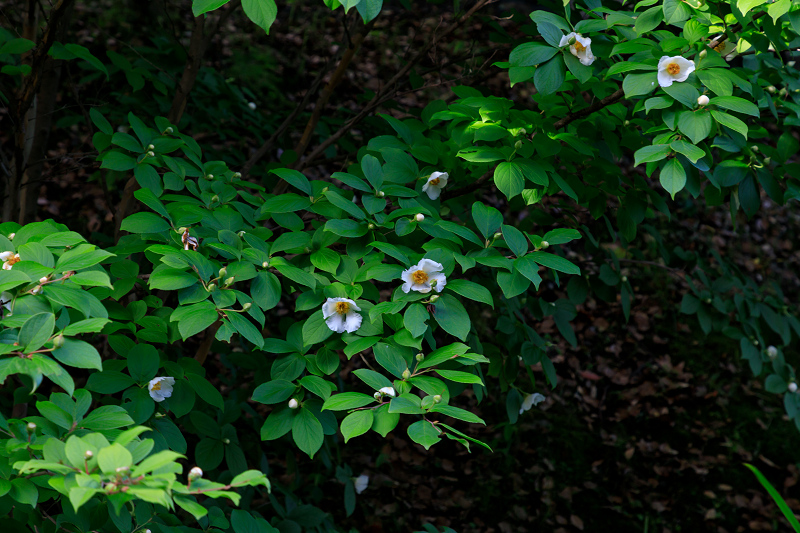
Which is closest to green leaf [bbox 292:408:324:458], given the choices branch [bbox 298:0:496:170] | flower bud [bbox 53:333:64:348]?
flower bud [bbox 53:333:64:348]

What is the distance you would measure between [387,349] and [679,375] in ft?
10.8

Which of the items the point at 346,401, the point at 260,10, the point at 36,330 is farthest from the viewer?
the point at 346,401

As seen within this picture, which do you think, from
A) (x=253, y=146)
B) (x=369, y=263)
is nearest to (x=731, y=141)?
(x=369, y=263)

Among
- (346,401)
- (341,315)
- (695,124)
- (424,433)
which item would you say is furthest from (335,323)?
(695,124)

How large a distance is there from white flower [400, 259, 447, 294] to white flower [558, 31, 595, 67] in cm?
53

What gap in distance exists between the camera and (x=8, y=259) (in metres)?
1.07

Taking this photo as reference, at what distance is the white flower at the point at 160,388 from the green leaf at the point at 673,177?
1.04m

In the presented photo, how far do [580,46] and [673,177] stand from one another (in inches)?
12.9

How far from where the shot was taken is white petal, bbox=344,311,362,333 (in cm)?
120

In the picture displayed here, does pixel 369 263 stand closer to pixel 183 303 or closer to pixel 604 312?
pixel 183 303

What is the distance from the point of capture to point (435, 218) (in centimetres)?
139

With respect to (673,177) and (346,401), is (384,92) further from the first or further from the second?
(346,401)

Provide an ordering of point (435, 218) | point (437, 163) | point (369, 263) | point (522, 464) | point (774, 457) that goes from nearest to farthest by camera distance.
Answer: point (369, 263) < point (435, 218) < point (437, 163) < point (522, 464) < point (774, 457)

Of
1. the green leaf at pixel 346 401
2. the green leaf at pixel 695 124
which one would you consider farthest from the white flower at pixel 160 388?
the green leaf at pixel 695 124
